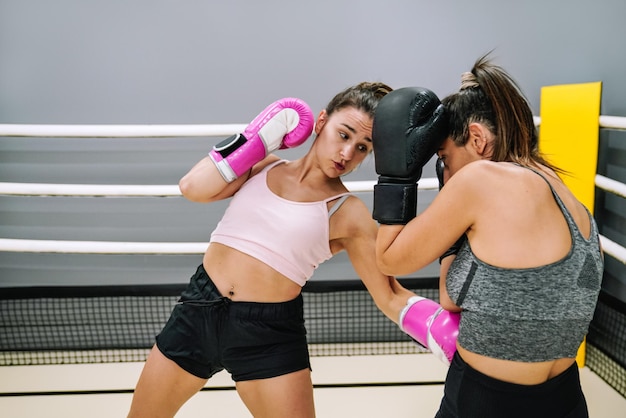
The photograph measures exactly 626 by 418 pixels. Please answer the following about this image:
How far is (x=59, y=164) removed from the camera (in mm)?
2775

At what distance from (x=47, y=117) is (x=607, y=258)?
2.87m

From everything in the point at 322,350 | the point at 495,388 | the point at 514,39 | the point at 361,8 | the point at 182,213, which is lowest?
the point at 322,350

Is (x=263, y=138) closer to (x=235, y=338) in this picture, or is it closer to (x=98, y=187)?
(x=235, y=338)

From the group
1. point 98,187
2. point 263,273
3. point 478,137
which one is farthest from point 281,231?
point 98,187

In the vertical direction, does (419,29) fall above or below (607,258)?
above

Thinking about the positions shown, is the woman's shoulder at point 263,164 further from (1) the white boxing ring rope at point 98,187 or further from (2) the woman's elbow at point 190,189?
(1) the white boxing ring rope at point 98,187

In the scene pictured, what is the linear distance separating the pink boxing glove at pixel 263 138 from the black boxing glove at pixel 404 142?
41 cm

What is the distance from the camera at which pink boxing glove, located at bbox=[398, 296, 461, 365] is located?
1288 mm

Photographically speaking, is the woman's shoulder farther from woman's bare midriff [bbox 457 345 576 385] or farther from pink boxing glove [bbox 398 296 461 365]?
woman's bare midriff [bbox 457 345 576 385]

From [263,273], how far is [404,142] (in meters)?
0.55

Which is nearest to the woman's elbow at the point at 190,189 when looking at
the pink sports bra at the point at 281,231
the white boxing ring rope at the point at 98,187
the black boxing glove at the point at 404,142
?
the pink sports bra at the point at 281,231

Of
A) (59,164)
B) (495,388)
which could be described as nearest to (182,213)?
(59,164)

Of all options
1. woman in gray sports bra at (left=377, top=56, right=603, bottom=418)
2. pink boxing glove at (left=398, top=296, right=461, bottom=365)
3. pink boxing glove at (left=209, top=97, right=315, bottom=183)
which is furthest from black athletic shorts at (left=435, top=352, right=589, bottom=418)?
pink boxing glove at (left=209, top=97, right=315, bottom=183)

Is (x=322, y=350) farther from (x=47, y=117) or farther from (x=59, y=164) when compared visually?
(x=47, y=117)
